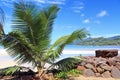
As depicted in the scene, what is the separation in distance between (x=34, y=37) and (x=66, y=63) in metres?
1.67

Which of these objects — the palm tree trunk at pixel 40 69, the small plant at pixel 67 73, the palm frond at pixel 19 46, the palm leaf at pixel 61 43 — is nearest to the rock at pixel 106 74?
the small plant at pixel 67 73

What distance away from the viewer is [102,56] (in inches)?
628

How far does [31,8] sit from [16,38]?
137cm

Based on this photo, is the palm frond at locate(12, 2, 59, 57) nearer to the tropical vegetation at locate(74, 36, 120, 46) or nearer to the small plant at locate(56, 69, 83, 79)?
the small plant at locate(56, 69, 83, 79)

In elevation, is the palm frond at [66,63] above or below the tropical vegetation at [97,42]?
below

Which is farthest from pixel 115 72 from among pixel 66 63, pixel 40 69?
pixel 40 69

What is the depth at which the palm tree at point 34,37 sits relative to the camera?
11.2 meters

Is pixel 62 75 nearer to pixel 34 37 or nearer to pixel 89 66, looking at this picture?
pixel 89 66

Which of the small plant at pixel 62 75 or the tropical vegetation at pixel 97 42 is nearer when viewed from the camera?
the small plant at pixel 62 75

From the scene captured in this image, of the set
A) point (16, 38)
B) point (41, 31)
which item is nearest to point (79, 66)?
point (41, 31)

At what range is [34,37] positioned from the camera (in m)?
11.5

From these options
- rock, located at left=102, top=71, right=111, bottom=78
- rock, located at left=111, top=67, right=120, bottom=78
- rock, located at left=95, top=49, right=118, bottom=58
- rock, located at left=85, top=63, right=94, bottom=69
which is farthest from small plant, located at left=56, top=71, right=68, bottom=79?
rock, located at left=95, top=49, right=118, bottom=58

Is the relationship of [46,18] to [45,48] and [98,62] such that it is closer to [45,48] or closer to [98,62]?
[45,48]

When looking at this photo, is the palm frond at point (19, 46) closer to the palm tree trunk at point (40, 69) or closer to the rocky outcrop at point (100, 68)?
the palm tree trunk at point (40, 69)
